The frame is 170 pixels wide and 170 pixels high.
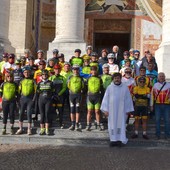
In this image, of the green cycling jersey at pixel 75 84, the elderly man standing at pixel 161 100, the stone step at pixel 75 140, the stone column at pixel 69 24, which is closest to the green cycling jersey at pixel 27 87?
the green cycling jersey at pixel 75 84

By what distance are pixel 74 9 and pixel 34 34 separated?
266 inches

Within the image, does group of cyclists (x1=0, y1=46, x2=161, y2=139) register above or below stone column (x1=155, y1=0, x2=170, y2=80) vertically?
below

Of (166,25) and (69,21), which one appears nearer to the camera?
(166,25)

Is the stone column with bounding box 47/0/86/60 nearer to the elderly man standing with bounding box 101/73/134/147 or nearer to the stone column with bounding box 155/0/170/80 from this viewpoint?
the stone column with bounding box 155/0/170/80

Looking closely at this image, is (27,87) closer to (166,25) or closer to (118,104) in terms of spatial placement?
(118,104)

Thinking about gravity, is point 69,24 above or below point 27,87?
above

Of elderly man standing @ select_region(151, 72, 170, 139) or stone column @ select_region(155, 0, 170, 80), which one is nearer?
elderly man standing @ select_region(151, 72, 170, 139)

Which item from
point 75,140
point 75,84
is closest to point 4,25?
point 75,84

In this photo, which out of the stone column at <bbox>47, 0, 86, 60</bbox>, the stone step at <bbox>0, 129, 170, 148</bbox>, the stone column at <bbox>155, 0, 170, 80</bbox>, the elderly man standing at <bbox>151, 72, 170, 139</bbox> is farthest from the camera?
the stone column at <bbox>47, 0, 86, 60</bbox>

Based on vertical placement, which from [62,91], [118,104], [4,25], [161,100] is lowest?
[118,104]

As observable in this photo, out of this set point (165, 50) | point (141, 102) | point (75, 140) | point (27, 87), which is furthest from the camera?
point (165, 50)

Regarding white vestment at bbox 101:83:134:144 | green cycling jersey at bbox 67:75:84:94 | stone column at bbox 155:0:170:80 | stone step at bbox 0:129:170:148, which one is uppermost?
stone column at bbox 155:0:170:80

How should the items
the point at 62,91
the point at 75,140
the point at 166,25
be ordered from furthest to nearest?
the point at 166,25 < the point at 62,91 < the point at 75,140

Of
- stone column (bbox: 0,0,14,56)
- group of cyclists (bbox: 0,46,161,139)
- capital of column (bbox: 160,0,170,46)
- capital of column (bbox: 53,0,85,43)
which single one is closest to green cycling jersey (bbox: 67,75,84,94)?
group of cyclists (bbox: 0,46,161,139)
